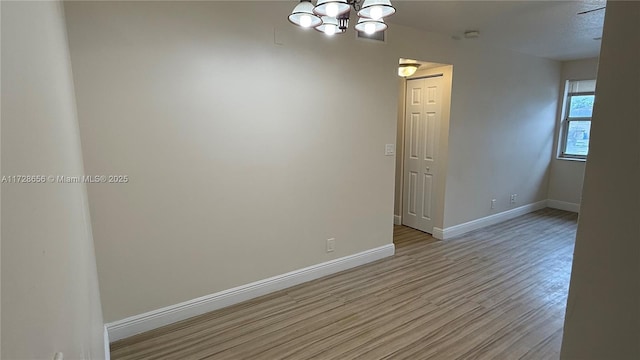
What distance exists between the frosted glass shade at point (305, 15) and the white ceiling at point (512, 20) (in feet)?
3.65

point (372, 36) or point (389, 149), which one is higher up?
point (372, 36)

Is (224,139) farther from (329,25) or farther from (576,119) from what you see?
(576,119)

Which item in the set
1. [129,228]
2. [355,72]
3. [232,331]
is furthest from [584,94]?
[129,228]

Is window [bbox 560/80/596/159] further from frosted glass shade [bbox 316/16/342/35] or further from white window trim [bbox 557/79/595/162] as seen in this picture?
frosted glass shade [bbox 316/16/342/35]

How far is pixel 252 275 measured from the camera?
2.78 meters

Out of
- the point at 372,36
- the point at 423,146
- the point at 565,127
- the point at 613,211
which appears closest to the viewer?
the point at 613,211

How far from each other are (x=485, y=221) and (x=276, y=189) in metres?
3.42

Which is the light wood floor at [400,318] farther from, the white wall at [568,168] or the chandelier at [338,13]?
the white wall at [568,168]

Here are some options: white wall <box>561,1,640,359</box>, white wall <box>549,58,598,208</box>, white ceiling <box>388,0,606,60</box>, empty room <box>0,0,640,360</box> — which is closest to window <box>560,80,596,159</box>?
white wall <box>549,58,598,208</box>

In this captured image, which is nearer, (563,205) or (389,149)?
(389,149)

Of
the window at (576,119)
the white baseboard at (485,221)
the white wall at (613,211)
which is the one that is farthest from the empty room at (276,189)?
the window at (576,119)

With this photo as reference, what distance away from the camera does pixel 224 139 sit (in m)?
2.46

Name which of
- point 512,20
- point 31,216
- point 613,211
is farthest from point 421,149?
point 31,216

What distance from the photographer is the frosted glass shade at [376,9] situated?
1.71 meters
